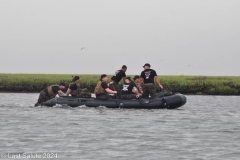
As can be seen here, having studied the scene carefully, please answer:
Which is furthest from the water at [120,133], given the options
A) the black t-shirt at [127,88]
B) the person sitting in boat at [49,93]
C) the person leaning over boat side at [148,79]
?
the person leaning over boat side at [148,79]

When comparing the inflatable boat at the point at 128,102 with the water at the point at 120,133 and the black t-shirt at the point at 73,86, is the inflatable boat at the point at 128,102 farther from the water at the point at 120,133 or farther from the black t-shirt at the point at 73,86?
the black t-shirt at the point at 73,86

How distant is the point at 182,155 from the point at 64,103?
42.9 ft

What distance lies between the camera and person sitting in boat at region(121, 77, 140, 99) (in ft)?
91.0

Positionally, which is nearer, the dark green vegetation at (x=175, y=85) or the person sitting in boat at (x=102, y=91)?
the person sitting in boat at (x=102, y=91)

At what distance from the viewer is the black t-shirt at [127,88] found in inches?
1091

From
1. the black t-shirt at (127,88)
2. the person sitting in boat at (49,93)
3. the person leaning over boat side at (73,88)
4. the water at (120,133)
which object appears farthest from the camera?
the person sitting in boat at (49,93)

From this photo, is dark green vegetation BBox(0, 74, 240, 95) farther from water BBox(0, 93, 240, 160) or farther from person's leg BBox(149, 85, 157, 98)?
water BBox(0, 93, 240, 160)

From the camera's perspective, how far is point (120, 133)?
20.2 meters

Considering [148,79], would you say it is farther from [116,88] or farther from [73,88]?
[73,88]

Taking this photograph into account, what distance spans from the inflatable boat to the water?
26 cm

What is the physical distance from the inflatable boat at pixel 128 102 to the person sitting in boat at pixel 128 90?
0.58 ft

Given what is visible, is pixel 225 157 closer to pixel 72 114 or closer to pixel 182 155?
pixel 182 155

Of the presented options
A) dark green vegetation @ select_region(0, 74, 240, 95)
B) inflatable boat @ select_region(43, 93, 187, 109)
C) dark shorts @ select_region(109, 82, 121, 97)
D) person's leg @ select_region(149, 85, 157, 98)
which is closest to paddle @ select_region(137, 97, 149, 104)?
inflatable boat @ select_region(43, 93, 187, 109)

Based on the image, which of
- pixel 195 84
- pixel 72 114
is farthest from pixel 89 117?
pixel 195 84
